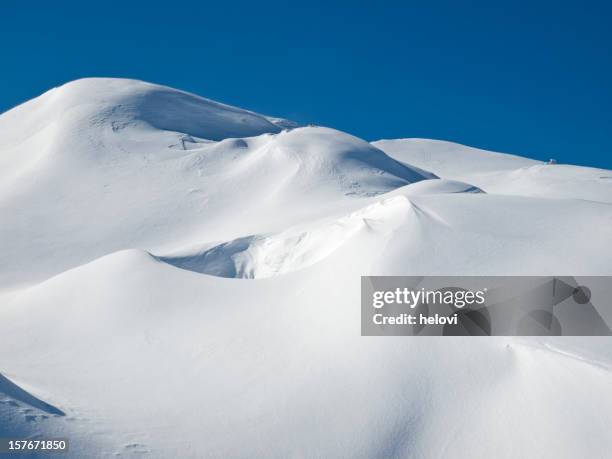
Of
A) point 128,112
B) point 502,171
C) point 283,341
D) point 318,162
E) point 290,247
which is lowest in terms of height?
point 283,341

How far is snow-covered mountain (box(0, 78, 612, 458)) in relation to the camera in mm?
8430

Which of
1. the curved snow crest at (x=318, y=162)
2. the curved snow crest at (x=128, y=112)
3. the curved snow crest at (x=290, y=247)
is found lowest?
the curved snow crest at (x=290, y=247)

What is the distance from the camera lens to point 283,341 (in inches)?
416

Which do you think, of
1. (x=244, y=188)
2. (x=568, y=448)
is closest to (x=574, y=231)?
(x=568, y=448)

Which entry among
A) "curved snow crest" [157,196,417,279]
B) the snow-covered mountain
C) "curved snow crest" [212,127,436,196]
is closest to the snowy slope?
"curved snow crest" [212,127,436,196]

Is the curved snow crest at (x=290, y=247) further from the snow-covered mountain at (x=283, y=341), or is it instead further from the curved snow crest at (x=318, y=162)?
the curved snow crest at (x=318, y=162)

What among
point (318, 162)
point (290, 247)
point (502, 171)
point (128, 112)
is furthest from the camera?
point (502, 171)

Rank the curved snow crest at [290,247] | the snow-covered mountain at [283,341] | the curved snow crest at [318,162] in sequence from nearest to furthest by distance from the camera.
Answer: the snow-covered mountain at [283,341] → the curved snow crest at [290,247] → the curved snow crest at [318,162]

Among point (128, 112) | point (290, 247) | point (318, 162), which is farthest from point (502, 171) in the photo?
point (290, 247)

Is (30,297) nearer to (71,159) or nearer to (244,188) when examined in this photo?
(244,188)

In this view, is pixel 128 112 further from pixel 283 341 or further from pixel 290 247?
pixel 283 341

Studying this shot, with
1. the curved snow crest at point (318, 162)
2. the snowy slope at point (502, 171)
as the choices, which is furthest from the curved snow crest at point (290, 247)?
the snowy slope at point (502, 171)

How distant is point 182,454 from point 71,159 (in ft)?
63.3

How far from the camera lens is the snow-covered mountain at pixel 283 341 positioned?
8.43m
